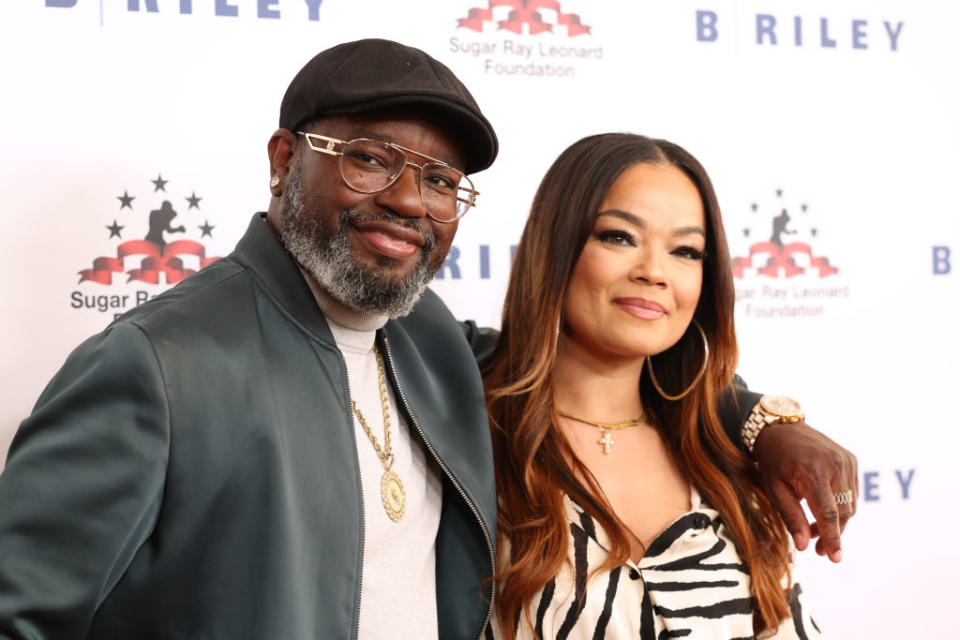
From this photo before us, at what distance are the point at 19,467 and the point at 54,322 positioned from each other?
0.89 metres

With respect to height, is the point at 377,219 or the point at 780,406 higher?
the point at 377,219

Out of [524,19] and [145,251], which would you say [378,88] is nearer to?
[145,251]

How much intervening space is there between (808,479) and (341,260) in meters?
0.92

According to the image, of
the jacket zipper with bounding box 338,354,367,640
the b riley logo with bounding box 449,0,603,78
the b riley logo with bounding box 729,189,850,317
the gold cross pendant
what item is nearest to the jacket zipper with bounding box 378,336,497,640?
the jacket zipper with bounding box 338,354,367,640

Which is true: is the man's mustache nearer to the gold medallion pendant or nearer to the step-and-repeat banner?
the gold medallion pendant

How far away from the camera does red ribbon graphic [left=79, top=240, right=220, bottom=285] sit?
6.08 ft

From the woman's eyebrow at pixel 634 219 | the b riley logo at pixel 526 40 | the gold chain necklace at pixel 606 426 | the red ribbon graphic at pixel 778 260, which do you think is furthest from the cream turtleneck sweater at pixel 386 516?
the red ribbon graphic at pixel 778 260

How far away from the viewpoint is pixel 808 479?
1608mm

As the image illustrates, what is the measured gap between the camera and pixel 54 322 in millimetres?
1821

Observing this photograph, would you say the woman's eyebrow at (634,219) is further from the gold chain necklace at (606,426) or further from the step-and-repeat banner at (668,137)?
the step-and-repeat banner at (668,137)

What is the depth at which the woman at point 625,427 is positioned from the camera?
1571 mm

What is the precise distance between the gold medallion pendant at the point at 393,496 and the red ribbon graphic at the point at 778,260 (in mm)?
1340

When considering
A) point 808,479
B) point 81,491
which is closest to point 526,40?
point 808,479

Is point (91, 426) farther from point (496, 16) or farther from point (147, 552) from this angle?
point (496, 16)
